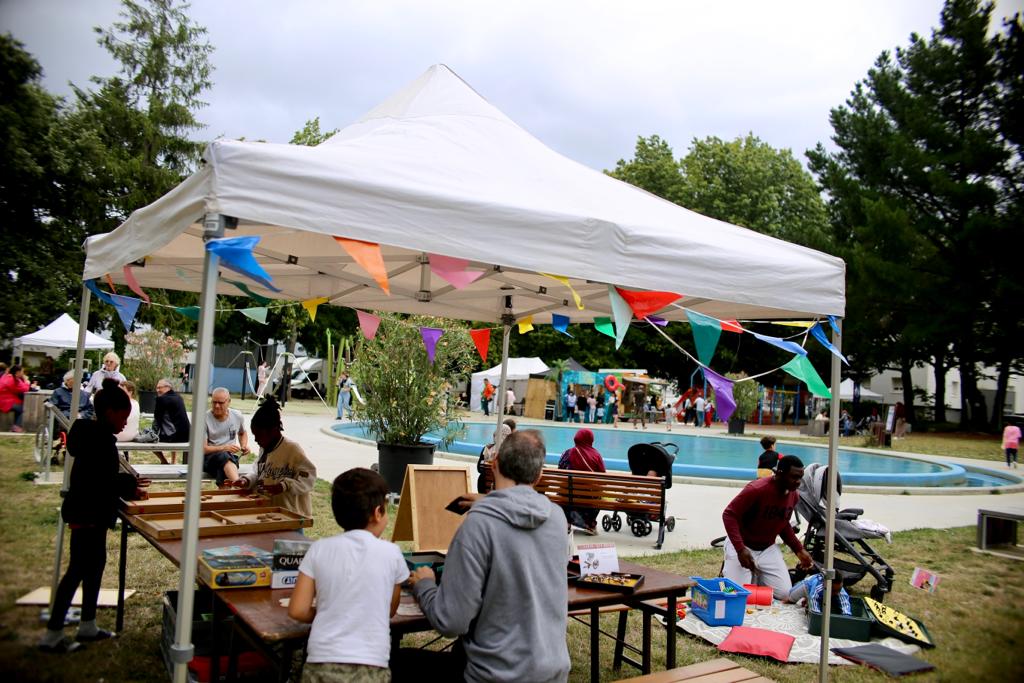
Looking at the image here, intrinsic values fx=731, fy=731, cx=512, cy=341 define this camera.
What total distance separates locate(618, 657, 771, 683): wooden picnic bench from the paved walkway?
14.6 feet

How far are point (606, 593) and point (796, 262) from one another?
7.48ft

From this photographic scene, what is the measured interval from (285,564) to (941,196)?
34188 millimetres

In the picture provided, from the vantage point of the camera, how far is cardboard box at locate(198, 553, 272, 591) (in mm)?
2965

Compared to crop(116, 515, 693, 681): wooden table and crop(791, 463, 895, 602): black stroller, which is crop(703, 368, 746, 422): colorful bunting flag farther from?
crop(791, 463, 895, 602): black stroller

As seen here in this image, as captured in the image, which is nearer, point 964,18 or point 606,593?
point 606,593

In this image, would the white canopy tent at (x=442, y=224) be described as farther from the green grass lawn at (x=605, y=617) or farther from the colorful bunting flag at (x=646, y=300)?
the green grass lawn at (x=605, y=617)

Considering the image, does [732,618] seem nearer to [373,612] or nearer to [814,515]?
[814,515]

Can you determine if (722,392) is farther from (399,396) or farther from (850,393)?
(850,393)

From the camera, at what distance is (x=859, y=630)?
5590 millimetres

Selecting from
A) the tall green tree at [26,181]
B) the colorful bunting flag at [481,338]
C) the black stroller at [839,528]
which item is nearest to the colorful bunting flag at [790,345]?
the black stroller at [839,528]

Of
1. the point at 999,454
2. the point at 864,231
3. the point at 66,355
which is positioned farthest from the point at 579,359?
the point at 66,355

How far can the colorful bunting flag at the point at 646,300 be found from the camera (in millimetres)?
3932

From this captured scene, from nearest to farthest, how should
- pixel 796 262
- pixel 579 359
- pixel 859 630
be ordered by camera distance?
pixel 796 262 < pixel 859 630 < pixel 579 359

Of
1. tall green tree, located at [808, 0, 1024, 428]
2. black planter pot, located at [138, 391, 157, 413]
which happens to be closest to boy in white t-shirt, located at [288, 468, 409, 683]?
black planter pot, located at [138, 391, 157, 413]
